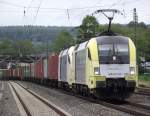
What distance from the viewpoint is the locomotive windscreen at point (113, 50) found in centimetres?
2136

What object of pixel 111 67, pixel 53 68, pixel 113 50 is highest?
pixel 113 50

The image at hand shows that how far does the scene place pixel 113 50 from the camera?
21.6 meters

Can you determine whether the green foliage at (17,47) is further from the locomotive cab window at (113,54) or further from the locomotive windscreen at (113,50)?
the locomotive cab window at (113,54)

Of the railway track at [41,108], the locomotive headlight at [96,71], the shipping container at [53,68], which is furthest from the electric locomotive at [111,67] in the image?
the shipping container at [53,68]

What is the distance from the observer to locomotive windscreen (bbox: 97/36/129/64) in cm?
2136

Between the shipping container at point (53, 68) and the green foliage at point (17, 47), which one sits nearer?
the shipping container at point (53, 68)

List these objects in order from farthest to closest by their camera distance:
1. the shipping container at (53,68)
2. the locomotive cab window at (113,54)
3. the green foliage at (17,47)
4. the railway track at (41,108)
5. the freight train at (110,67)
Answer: the green foliage at (17,47) → the shipping container at (53,68) → the locomotive cab window at (113,54) → the freight train at (110,67) → the railway track at (41,108)

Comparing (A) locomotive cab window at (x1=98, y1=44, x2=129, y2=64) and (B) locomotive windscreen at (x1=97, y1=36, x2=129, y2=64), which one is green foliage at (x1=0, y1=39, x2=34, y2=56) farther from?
(A) locomotive cab window at (x1=98, y1=44, x2=129, y2=64)

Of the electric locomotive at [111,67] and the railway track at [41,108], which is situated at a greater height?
the electric locomotive at [111,67]

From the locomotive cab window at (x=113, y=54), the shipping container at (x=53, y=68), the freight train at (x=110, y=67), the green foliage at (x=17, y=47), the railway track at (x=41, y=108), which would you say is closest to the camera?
the railway track at (x=41, y=108)

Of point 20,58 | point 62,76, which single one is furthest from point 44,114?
point 20,58

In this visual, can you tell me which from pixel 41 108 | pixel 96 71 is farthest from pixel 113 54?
pixel 41 108

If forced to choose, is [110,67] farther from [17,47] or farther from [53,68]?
[17,47]

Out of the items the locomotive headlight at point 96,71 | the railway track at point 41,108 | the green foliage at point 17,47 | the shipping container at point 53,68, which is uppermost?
the green foliage at point 17,47
